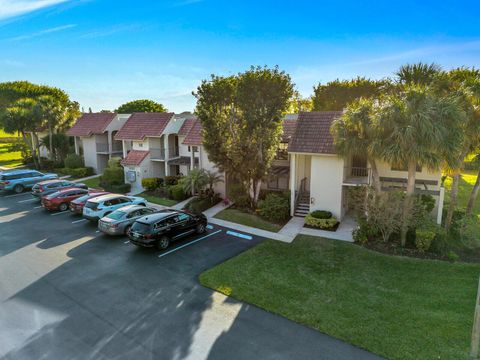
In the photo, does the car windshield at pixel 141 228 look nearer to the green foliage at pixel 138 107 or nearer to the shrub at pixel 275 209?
the shrub at pixel 275 209

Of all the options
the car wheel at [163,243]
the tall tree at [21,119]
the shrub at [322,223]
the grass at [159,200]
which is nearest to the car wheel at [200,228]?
the car wheel at [163,243]

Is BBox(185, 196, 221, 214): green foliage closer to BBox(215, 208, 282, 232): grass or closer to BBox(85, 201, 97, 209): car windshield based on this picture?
BBox(215, 208, 282, 232): grass

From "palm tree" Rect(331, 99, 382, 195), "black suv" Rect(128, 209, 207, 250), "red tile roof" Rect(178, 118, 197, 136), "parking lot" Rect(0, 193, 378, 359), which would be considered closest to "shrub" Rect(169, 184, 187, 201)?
"red tile roof" Rect(178, 118, 197, 136)

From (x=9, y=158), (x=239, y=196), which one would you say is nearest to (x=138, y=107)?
(x=9, y=158)

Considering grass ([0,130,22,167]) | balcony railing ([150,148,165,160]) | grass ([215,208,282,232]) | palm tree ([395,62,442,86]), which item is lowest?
grass ([215,208,282,232])

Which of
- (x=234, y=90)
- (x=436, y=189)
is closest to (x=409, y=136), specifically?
(x=436, y=189)

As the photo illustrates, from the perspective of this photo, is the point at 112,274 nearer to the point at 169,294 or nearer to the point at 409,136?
the point at 169,294
